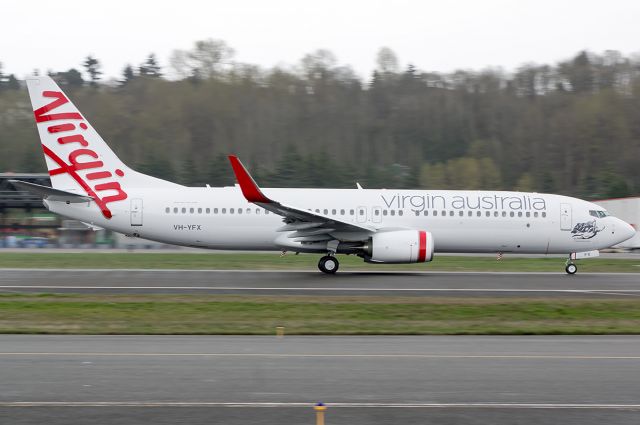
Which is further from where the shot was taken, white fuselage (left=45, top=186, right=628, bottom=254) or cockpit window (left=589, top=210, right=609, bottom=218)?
cockpit window (left=589, top=210, right=609, bottom=218)

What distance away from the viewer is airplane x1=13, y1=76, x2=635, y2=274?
27.2 m

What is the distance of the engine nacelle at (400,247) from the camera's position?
2550 centimetres

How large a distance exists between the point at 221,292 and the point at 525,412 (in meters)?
13.4

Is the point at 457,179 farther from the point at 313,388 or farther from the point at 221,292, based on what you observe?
the point at 313,388

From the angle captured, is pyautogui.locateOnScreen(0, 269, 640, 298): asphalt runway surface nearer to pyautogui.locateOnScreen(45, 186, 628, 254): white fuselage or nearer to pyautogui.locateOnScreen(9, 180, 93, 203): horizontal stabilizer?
pyautogui.locateOnScreen(45, 186, 628, 254): white fuselage

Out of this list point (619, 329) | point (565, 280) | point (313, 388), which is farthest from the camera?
point (565, 280)

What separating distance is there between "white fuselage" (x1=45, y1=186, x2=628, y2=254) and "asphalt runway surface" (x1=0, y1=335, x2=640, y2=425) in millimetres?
13194

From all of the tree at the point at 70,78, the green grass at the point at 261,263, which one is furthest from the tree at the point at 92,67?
the green grass at the point at 261,263

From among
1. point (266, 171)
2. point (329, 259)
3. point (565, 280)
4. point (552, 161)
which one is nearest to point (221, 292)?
point (329, 259)

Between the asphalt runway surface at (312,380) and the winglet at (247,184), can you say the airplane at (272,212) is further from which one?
the asphalt runway surface at (312,380)

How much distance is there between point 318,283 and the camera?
23.9 metres

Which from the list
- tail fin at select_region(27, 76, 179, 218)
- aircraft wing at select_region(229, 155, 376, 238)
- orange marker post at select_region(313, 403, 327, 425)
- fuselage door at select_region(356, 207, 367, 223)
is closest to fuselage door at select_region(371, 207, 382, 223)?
fuselage door at select_region(356, 207, 367, 223)

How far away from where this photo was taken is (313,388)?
9914 millimetres

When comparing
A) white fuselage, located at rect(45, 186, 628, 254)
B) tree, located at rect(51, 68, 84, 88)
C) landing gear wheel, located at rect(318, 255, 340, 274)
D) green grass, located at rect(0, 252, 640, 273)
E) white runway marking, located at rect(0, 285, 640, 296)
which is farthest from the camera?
tree, located at rect(51, 68, 84, 88)
